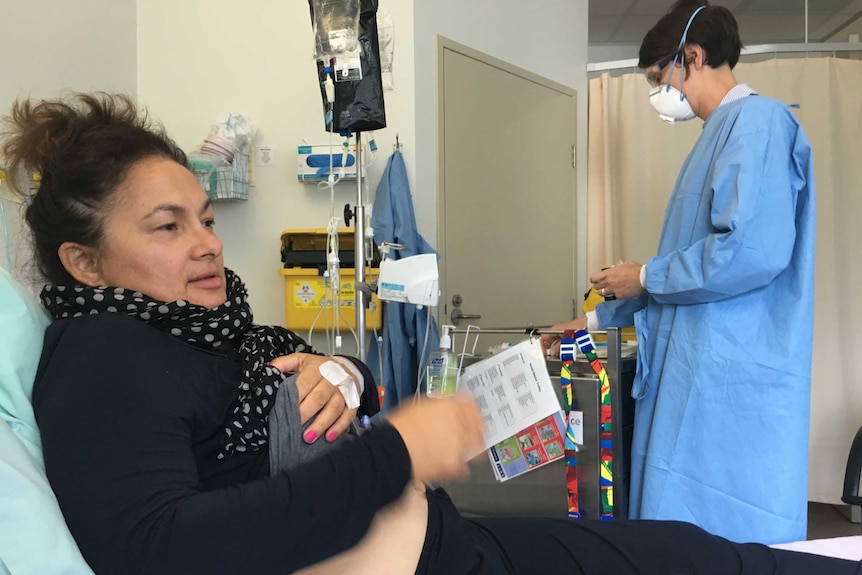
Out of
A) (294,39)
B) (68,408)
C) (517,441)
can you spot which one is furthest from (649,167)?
(68,408)

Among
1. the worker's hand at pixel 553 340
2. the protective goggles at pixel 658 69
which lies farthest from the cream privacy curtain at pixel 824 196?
the worker's hand at pixel 553 340

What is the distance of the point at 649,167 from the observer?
10.3 ft

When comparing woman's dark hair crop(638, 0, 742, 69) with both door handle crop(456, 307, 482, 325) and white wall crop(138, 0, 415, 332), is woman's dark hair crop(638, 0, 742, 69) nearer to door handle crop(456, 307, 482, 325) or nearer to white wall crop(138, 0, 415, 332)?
white wall crop(138, 0, 415, 332)

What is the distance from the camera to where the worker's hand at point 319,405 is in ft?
2.95

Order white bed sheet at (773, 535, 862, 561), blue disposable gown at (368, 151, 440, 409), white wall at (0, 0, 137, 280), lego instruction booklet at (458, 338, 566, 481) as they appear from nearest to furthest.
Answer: white bed sheet at (773, 535, 862, 561)
lego instruction booklet at (458, 338, 566, 481)
white wall at (0, 0, 137, 280)
blue disposable gown at (368, 151, 440, 409)

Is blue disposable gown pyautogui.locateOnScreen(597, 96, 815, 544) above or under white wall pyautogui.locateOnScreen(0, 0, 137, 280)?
under

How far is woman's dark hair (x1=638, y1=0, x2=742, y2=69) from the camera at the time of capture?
160cm

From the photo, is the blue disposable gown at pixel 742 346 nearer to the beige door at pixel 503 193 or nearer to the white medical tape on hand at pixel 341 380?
the white medical tape on hand at pixel 341 380

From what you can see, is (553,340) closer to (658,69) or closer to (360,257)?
(360,257)

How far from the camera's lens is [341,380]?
98 centimetres

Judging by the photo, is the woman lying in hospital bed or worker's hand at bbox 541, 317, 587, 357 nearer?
the woman lying in hospital bed

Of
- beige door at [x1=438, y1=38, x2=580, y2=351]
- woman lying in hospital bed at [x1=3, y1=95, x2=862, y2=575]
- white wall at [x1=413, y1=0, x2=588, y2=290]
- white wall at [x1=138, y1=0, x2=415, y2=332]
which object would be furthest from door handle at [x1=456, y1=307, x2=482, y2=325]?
woman lying in hospital bed at [x1=3, y1=95, x2=862, y2=575]

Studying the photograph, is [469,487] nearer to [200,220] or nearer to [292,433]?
[292,433]

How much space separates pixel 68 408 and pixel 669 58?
1533mm
